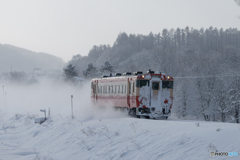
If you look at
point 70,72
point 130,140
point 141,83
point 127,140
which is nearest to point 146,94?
point 141,83

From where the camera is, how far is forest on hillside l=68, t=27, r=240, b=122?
4816 centimetres

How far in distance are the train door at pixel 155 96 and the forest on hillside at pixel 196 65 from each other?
23.7 feet

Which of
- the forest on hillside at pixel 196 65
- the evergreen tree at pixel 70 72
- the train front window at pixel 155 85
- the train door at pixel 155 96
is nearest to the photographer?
the train door at pixel 155 96

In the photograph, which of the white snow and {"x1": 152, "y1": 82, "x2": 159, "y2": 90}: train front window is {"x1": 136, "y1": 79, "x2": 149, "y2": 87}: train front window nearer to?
{"x1": 152, "y1": 82, "x2": 159, "y2": 90}: train front window

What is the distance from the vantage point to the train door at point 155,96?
21188mm

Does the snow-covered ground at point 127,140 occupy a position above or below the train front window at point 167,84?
below

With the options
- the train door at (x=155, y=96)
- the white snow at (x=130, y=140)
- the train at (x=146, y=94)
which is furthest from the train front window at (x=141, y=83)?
the white snow at (x=130, y=140)

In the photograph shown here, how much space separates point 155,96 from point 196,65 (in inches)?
1563

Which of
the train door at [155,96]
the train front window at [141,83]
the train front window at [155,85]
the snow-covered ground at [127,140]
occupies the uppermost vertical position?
the train front window at [141,83]

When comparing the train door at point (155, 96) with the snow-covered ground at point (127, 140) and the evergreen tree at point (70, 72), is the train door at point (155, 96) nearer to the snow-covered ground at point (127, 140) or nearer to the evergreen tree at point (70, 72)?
the snow-covered ground at point (127, 140)

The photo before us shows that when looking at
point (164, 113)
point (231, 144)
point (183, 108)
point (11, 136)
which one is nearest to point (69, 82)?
point (183, 108)

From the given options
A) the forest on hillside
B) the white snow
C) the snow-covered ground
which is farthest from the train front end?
the forest on hillside

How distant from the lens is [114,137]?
1555 centimetres

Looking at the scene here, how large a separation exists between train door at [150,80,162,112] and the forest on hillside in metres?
7.21
